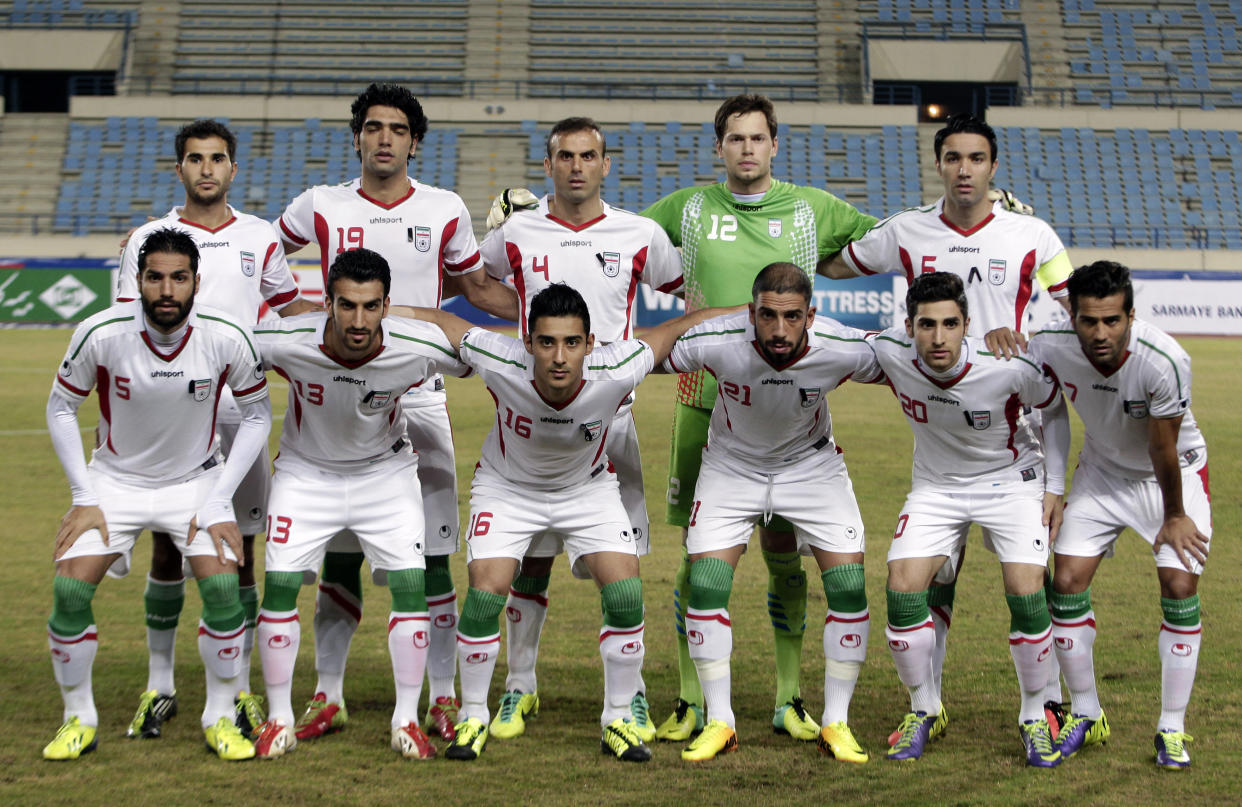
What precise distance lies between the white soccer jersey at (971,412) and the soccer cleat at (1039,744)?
3.23 feet

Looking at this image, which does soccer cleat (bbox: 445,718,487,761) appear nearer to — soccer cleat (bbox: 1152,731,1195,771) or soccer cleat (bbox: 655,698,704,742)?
soccer cleat (bbox: 655,698,704,742)

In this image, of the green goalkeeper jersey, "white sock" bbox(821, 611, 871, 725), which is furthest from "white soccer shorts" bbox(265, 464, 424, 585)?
"white sock" bbox(821, 611, 871, 725)

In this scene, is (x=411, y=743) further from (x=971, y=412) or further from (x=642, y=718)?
(x=971, y=412)

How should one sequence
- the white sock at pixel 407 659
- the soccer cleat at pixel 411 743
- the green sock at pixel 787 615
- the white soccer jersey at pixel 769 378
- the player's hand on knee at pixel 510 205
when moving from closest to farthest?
1. the soccer cleat at pixel 411 743
2. the white sock at pixel 407 659
3. the white soccer jersey at pixel 769 378
4. the green sock at pixel 787 615
5. the player's hand on knee at pixel 510 205

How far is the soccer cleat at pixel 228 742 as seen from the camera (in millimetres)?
5230

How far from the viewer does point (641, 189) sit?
34.4m

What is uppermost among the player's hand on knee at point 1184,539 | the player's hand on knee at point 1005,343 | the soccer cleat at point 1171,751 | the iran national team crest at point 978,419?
the player's hand on knee at point 1005,343

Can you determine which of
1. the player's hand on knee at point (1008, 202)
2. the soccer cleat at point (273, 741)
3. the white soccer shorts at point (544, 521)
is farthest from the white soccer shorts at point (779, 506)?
the soccer cleat at point (273, 741)

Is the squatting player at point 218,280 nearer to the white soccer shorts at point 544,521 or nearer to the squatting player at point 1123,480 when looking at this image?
the white soccer shorts at point 544,521

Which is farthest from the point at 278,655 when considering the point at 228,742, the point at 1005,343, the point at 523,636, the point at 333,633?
the point at 1005,343

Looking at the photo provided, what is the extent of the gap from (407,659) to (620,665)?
883 mm

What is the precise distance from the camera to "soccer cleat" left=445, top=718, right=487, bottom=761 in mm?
5320

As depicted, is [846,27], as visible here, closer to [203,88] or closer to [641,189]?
[641,189]

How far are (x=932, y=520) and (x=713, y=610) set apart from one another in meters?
1.01
